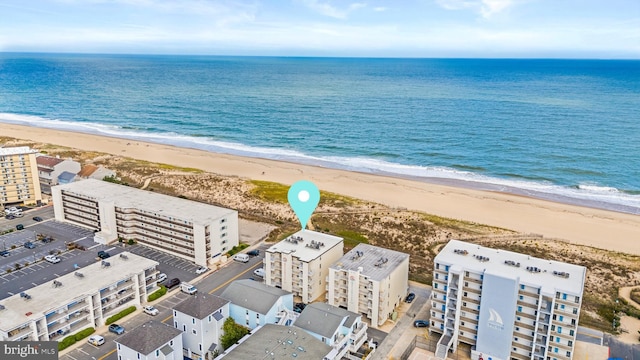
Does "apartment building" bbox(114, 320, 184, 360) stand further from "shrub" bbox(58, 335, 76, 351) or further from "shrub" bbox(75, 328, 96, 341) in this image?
"shrub" bbox(75, 328, 96, 341)

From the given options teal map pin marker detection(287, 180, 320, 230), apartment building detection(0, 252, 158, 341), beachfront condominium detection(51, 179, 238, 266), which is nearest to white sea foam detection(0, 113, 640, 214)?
teal map pin marker detection(287, 180, 320, 230)

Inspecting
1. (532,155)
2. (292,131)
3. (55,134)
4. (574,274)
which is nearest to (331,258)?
(574,274)

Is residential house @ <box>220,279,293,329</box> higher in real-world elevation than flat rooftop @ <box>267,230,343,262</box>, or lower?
lower

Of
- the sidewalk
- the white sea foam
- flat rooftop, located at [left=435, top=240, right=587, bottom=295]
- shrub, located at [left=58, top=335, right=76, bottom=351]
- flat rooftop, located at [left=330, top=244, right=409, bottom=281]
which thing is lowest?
the sidewalk

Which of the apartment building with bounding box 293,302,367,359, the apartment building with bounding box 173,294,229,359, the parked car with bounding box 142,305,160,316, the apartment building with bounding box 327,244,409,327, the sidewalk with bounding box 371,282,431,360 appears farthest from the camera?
the parked car with bounding box 142,305,160,316

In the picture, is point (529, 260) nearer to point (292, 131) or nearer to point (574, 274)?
point (574, 274)

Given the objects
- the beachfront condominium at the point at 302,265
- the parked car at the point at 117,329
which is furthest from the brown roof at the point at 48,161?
the beachfront condominium at the point at 302,265

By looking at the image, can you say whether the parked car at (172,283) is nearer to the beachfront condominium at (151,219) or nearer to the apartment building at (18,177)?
the beachfront condominium at (151,219)
